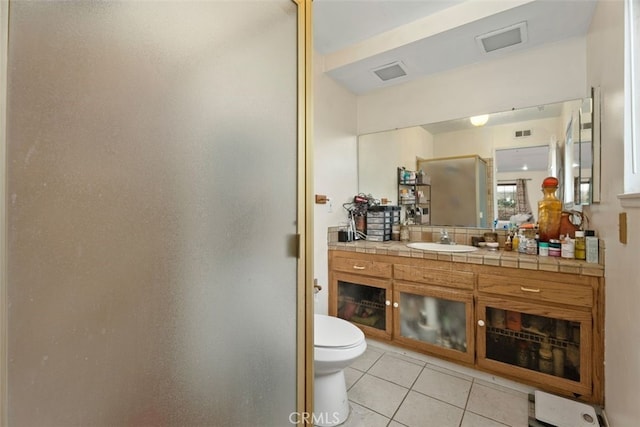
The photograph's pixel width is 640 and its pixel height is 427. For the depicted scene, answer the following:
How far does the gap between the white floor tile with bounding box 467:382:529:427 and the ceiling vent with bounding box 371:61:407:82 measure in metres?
2.49

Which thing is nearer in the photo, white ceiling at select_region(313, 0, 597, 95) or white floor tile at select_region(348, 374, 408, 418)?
white floor tile at select_region(348, 374, 408, 418)

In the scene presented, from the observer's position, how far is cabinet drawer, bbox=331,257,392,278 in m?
2.25

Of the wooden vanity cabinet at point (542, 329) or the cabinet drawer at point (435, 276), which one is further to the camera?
the cabinet drawer at point (435, 276)

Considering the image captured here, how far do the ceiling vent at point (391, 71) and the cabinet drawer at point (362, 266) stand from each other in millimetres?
1671

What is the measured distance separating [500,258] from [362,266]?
99cm

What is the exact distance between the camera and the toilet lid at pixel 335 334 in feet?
5.03

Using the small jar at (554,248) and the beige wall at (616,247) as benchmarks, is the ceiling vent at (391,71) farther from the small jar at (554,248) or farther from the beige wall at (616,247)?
the small jar at (554,248)

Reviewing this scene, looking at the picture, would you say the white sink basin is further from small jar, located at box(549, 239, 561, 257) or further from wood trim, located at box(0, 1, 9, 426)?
wood trim, located at box(0, 1, 9, 426)

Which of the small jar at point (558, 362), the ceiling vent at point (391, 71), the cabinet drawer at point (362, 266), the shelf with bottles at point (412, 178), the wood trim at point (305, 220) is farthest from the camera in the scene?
the shelf with bottles at point (412, 178)

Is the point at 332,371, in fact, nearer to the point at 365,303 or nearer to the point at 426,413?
the point at 426,413

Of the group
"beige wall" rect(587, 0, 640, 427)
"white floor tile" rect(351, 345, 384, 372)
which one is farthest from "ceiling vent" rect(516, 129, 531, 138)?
"white floor tile" rect(351, 345, 384, 372)

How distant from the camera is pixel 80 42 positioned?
507mm

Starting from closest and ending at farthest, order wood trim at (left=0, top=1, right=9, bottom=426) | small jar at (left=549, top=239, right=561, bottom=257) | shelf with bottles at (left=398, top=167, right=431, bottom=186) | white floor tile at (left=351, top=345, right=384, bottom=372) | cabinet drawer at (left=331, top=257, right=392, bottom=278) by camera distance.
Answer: wood trim at (left=0, top=1, right=9, bottom=426) < small jar at (left=549, top=239, right=561, bottom=257) < white floor tile at (left=351, top=345, right=384, bottom=372) < cabinet drawer at (left=331, top=257, right=392, bottom=278) < shelf with bottles at (left=398, top=167, right=431, bottom=186)

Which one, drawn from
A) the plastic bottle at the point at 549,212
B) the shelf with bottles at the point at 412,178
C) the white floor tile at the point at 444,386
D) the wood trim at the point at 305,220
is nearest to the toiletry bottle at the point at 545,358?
the white floor tile at the point at 444,386
